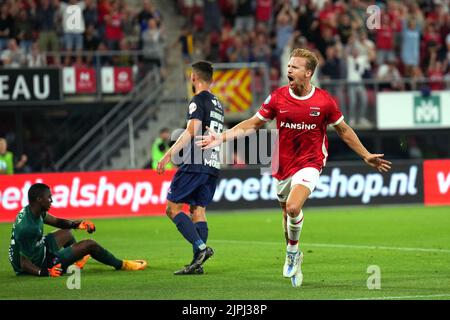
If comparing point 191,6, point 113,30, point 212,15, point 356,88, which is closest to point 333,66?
point 356,88

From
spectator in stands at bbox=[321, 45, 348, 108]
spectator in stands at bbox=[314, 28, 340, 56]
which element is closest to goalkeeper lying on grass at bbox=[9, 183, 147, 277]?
spectator in stands at bbox=[321, 45, 348, 108]

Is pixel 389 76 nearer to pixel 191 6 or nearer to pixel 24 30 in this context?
pixel 191 6

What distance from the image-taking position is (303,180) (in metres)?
12.1

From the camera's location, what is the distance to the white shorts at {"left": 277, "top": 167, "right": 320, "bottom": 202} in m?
12.1

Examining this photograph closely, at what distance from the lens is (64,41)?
97.9ft

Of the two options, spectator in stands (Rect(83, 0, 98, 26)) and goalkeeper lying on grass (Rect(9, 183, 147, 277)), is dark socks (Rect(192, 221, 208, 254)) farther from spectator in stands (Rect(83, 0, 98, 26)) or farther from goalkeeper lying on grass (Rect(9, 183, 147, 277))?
spectator in stands (Rect(83, 0, 98, 26))

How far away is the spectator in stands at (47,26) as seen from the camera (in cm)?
2948

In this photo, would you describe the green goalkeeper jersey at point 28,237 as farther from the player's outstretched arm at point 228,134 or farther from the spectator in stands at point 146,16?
the spectator in stands at point 146,16

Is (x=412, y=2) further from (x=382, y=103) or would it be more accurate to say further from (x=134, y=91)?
(x=134, y=91)

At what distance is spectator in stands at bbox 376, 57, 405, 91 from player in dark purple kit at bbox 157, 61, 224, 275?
18.2 metres

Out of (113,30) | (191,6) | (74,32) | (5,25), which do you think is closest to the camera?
(5,25)

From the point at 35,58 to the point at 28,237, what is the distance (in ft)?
53.1
